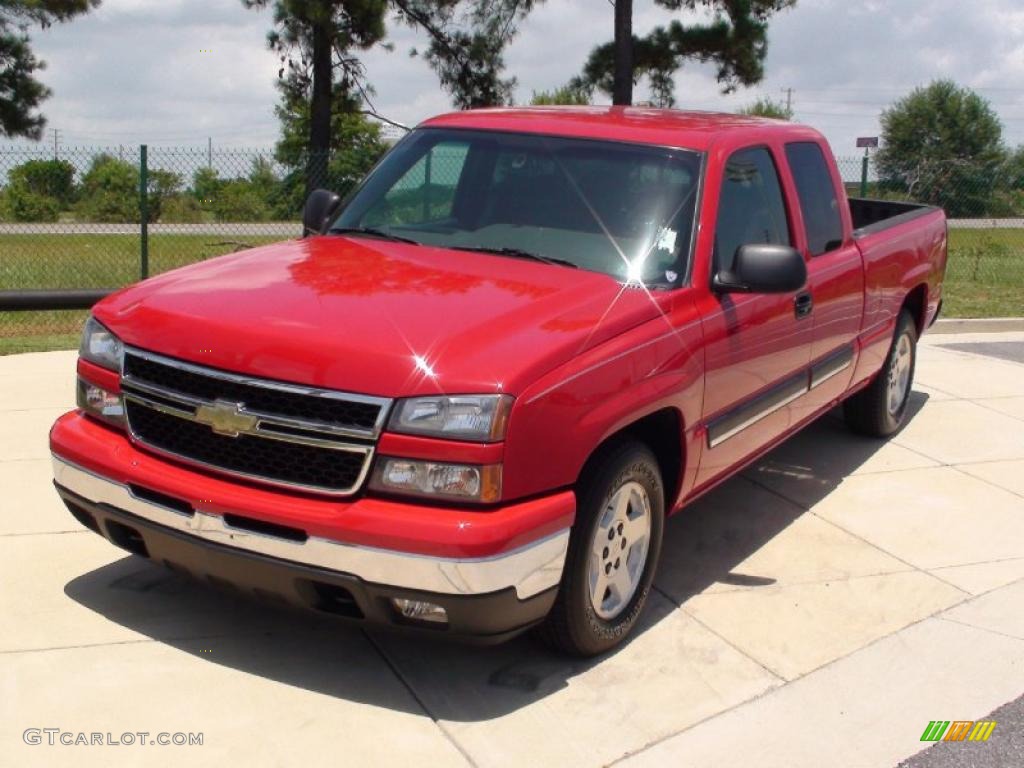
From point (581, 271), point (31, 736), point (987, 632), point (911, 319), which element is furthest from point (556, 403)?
point (911, 319)

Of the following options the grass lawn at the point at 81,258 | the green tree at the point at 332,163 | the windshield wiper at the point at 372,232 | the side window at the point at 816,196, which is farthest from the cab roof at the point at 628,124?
the grass lawn at the point at 81,258

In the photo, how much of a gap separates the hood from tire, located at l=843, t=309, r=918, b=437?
333 cm

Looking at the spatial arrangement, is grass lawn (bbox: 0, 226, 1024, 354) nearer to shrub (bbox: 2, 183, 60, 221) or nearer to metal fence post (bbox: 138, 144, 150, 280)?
shrub (bbox: 2, 183, 60, 221)

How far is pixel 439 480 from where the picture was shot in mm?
3732

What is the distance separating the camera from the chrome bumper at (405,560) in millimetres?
3672

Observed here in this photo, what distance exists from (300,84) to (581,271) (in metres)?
16.3

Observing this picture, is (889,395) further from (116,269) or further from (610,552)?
(116,269)

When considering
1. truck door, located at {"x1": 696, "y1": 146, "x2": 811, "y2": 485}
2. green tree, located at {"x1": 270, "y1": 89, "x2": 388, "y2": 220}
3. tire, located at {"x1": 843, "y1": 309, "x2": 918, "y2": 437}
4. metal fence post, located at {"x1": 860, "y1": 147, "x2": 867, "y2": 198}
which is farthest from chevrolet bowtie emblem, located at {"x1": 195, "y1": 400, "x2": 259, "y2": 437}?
metal fence post, located at {"x1": 860, "y1": 147, "x2": 867, "y2": 198}

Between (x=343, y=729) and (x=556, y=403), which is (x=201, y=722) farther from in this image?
(x=556, y=403)

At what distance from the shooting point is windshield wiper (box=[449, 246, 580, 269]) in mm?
4801

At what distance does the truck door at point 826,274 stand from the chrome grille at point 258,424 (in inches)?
109

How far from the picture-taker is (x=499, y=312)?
163 inches

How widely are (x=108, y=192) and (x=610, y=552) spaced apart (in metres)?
14.5

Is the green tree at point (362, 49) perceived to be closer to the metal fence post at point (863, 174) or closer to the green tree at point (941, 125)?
the metal fence post at point (863, 174)
